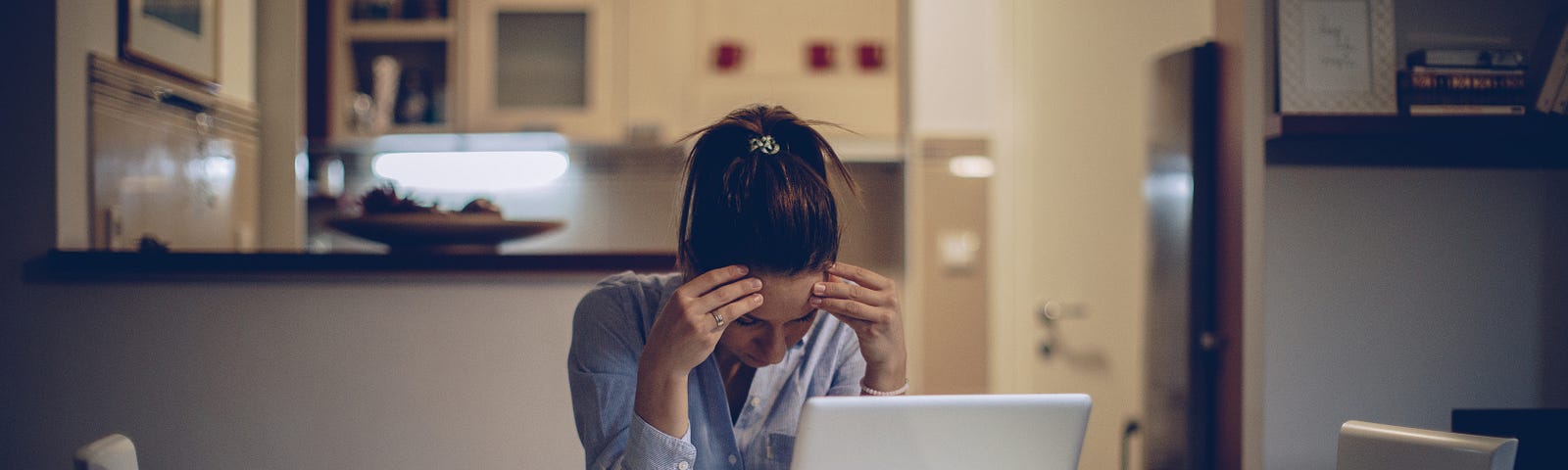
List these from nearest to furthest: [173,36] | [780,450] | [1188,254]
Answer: [780,450] → [1188,254] → [173,36]

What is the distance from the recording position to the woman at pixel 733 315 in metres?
1.19

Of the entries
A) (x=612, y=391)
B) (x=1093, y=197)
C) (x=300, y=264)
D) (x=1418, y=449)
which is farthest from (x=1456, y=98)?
(x=300, y=264)

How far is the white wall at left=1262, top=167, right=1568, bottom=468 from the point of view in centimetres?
192

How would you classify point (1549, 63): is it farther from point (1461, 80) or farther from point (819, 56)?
point (819, 56)

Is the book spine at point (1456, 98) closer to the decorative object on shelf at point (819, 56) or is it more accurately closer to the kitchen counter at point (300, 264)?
the kitchen counter at point (300, 264)

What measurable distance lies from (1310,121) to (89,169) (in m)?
2.23

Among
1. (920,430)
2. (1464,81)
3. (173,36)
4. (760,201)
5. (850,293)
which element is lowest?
(920,430)

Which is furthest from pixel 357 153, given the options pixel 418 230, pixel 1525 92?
pixel 1525 92

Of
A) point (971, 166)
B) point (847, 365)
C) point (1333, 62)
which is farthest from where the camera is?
point (971, 166)

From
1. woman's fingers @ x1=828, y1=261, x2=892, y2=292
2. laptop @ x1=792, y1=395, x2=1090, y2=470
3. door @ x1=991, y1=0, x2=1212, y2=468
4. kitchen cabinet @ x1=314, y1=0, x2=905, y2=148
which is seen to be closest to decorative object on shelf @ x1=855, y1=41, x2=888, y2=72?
kitchen cabinet @ x1=314, y1=0, x2=905, y2=148

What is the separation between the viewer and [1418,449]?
1.29 meters

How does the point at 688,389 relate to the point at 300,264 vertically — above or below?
below

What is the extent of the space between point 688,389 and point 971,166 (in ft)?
7.27

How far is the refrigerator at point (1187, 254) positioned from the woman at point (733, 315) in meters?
0.96
